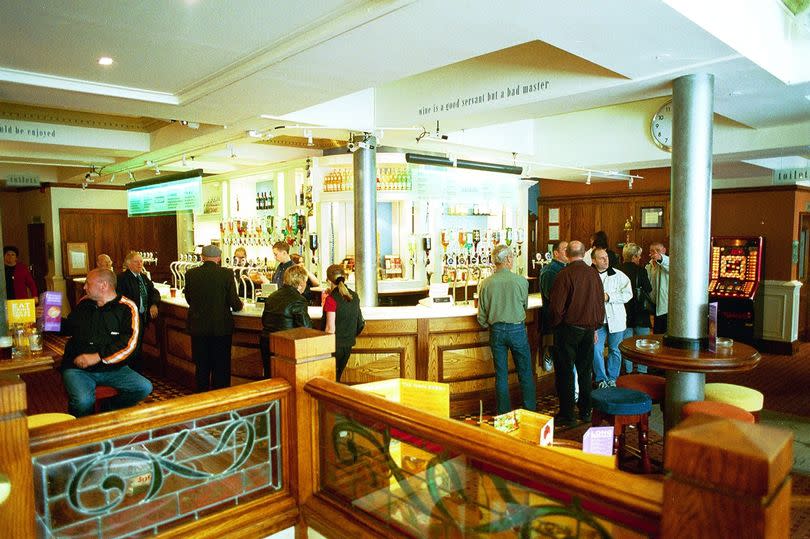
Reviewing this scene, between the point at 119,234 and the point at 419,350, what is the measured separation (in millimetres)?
9711

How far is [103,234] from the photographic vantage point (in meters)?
12.3

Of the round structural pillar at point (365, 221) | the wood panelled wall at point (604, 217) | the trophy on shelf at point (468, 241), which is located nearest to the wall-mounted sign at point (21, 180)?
the round structural pillar at point (365, 221)

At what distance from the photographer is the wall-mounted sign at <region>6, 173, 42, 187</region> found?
10172 mm

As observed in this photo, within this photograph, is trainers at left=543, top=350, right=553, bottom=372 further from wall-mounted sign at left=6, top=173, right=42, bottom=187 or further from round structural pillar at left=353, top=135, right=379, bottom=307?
wall-mounted sign at left=6, top=173, right=42, bottom=187

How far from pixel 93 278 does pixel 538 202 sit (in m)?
9.95

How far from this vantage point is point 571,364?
213 inches

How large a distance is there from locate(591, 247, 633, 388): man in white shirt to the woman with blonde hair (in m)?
2.64

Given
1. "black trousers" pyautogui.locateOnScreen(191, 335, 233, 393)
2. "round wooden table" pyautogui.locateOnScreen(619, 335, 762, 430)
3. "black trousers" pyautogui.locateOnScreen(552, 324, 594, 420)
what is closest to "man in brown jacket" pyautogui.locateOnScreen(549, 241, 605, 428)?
"black trousers" pyautogui.locateOnScreen(552, 324, 594, 420)

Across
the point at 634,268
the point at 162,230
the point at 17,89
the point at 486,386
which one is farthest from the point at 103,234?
the point at 634,268

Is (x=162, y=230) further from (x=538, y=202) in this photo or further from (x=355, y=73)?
(x=355, y=73)

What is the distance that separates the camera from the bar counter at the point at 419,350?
216 inches

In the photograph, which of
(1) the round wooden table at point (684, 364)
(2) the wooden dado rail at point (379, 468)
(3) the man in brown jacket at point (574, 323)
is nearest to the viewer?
(2) the wooden dado rail at point (379, 468)

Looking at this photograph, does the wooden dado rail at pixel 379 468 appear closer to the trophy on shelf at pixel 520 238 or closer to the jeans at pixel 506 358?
the jeans at pixel 506 358

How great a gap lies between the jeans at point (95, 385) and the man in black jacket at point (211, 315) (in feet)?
4.18
